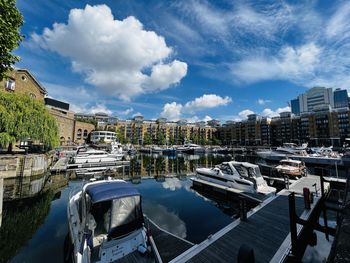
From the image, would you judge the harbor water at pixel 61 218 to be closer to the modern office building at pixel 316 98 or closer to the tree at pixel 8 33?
the tree at pixel 8 33

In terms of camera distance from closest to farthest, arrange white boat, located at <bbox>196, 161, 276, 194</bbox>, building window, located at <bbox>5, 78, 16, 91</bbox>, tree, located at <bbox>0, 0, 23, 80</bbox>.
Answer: tree, located at <bbox>0, 0, 23, 80</bbox>, white boat, located at <bbox>196, 161, 276, 194</bbox>, building window, located at <bbox>5, 78, 16, 91</bbox>

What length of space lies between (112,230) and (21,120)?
22.8 m

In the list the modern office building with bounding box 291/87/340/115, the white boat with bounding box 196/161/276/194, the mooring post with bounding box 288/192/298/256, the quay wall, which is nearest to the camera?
the mooring post with bounding box 288/192/298/256

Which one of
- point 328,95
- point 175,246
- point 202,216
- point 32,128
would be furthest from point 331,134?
point 32,128

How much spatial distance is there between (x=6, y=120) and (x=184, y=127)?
100 metres

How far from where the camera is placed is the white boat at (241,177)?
14.4m

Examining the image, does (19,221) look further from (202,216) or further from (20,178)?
(20,178)

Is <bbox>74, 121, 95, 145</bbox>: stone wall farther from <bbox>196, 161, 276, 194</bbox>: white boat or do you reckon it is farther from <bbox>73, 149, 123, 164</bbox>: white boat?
<bbox>196, 161, 276, 194</bbox>: white boat

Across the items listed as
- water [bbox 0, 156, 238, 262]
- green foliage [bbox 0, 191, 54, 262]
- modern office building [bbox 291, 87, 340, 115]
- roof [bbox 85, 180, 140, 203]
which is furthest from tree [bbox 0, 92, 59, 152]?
modern office building [bbox 291, 87, 340, 115]

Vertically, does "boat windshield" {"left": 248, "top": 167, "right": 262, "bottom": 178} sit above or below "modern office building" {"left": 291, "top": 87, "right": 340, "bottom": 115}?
below

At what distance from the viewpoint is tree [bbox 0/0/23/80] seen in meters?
6.96

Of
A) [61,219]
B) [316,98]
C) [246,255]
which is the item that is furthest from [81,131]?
[316,98]

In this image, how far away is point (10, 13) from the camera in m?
7.27

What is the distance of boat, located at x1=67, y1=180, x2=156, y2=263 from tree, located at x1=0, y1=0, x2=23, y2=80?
20.4 ft
